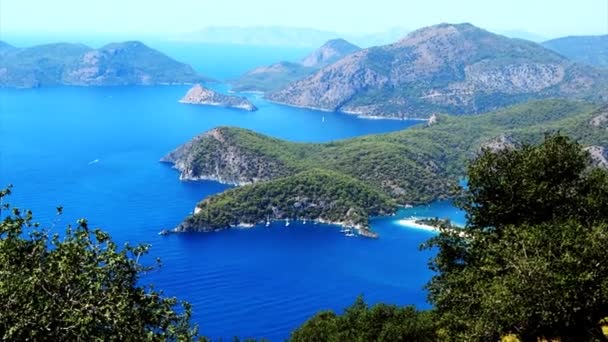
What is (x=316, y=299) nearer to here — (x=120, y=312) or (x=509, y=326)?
(x=509, y=326)

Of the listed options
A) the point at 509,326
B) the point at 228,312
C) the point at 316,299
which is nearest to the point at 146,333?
the point at 509,326

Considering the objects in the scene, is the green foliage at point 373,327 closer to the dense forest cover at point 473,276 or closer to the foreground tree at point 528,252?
the dense forest cover at point 473,276

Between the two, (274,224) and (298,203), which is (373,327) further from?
(298,203)

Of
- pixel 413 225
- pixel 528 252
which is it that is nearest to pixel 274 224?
pixel 413 225

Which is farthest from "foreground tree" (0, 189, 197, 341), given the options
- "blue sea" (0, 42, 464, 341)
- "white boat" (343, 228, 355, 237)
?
"white boat" (343, 228, 355, 237)

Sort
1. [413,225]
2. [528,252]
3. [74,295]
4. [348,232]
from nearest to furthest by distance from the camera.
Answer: [74,295] < [528,252] < [348,232] < [413,225]

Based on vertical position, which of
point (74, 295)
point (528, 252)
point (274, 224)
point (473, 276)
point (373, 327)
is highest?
point (74, 295)
